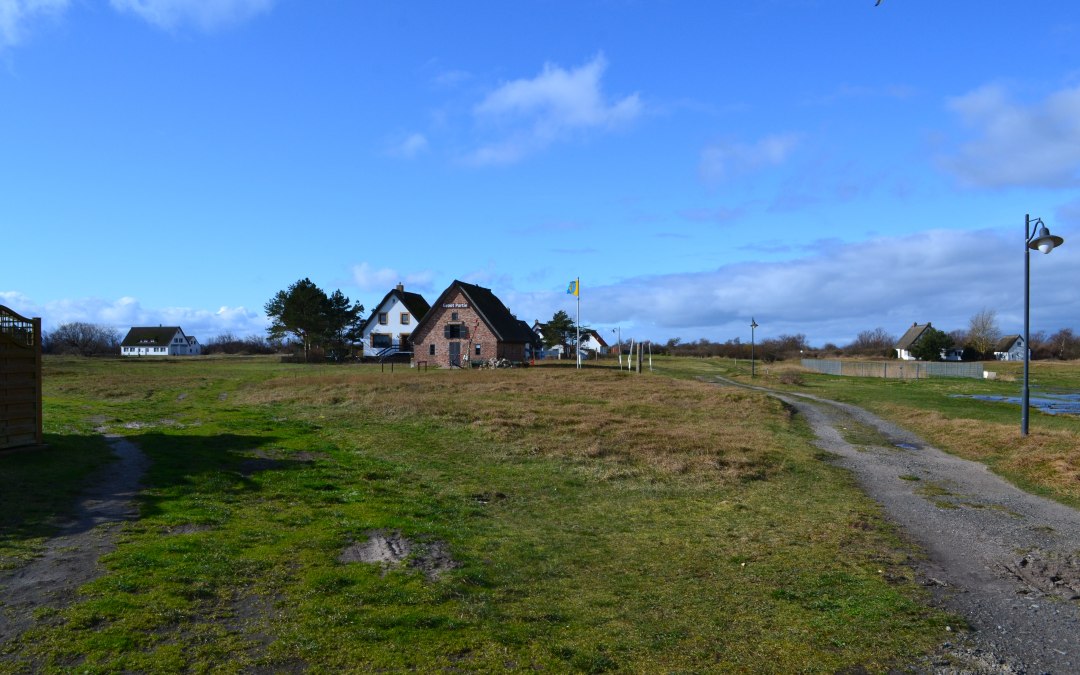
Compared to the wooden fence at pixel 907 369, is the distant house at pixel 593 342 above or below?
above

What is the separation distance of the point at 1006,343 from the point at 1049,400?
10123 cm

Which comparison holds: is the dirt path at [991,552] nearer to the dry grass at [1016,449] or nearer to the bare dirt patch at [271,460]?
the dry grass at [1016,449]

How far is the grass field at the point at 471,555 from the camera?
611cm

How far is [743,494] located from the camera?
14.5 metres

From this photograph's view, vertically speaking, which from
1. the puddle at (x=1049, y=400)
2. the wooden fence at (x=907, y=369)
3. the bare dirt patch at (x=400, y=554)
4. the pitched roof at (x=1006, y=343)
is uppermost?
the pitched roof at (x=1006, y=343)

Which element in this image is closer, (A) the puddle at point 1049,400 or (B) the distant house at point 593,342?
(A) the puddle at point 1049,400

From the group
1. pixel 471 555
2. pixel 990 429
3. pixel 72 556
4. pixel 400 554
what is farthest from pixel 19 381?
pixel 990 429

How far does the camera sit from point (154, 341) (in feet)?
455

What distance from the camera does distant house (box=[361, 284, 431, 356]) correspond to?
8006cm

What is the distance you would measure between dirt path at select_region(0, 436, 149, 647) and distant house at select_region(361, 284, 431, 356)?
67485 mm

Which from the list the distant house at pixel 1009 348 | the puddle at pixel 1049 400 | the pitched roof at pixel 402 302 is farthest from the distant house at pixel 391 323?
the distant house at pixel 1009 348

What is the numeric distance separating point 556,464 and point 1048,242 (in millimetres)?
13959

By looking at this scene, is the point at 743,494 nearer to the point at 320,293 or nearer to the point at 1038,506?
the point at 1038,506

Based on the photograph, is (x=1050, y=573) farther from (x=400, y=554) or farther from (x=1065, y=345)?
(x=1065, y=345)
